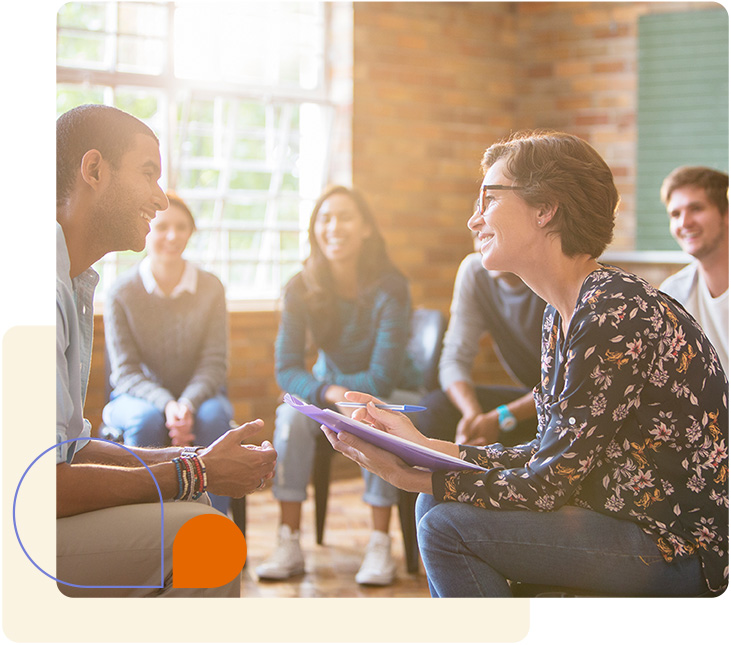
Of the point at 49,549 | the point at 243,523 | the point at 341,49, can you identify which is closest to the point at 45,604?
the point at 49,549

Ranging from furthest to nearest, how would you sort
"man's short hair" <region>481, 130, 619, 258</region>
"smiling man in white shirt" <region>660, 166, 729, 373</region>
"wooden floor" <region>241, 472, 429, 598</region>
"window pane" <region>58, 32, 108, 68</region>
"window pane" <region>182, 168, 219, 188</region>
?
1. "window pane" <region>182, 168, 219, 188</region>
2. "window pane" <region>58, 32, 108, 68</region>
3. "wooden floor" <region>241, 472, 429, 598</region>
4. "smiling man in white shirt" <region>660, 166, 729, 373</region>
5. "man's short hair" <region>481, 130, 619, 258</region>

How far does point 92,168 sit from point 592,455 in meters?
0.89

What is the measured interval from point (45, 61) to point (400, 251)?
2818 millimetres

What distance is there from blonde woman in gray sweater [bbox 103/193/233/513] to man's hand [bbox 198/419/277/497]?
1.81ft

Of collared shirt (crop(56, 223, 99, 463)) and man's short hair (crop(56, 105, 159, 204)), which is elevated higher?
man's short hair (crop(56, 105, 159, 204))

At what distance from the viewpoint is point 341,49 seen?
3906mm

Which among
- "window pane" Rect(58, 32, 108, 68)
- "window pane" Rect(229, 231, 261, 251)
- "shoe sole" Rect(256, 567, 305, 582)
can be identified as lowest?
"shoe sole" Rect(256, 567, 305, 582)

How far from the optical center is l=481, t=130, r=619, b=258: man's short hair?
138cm

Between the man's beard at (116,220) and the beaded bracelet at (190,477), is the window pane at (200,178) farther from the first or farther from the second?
the beaded bracelet at (190,477)

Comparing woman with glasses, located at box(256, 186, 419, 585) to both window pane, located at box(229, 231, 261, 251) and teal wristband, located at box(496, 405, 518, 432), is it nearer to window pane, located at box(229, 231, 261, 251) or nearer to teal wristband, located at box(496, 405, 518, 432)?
teal wristband, located at box(496, 405, 518, 432)

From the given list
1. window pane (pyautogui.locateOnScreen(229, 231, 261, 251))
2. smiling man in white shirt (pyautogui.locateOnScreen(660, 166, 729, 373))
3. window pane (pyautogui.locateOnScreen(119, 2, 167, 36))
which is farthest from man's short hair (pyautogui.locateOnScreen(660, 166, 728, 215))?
window pane (pyautogui.locateOnScreen(119, 2, 167, 36))

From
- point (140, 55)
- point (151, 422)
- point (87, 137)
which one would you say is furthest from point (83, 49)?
point (87, 137)

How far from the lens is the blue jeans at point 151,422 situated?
5.10 ft

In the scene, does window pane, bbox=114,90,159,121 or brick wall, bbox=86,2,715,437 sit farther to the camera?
brick wall, bbox=86,2,715,437
